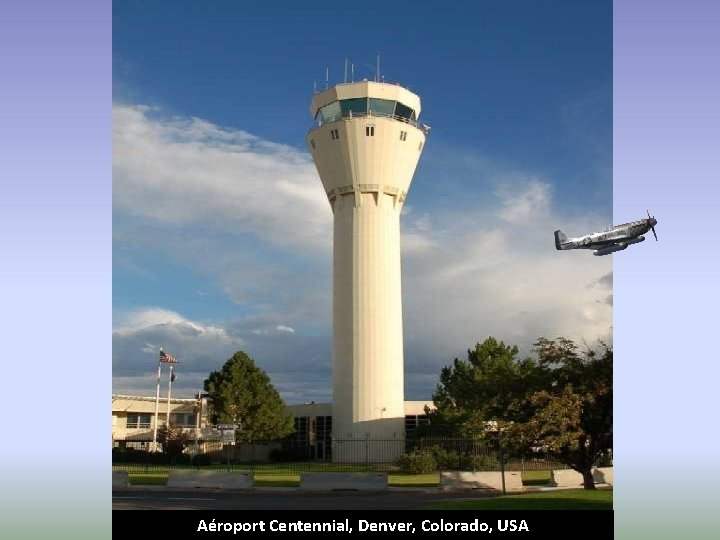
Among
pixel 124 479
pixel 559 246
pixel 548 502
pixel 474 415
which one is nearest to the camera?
pixel 548 502

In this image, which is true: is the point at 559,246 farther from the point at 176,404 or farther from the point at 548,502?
the point at 176,404

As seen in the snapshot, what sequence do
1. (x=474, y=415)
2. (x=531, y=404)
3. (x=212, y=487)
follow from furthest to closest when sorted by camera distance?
(x=474, y=415), (x=212, y=487), (x=531, y=404)

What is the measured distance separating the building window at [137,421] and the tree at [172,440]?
33.1 ft

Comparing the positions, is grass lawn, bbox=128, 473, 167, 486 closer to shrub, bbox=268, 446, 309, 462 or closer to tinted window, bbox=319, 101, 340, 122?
shrub, bbox=268, 446, 309, 462

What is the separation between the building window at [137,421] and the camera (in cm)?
8343

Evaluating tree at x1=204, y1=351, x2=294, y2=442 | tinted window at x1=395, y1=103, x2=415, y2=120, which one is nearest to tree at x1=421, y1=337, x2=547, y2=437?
tree at x1=204, y1=351, x2=294, y2=442

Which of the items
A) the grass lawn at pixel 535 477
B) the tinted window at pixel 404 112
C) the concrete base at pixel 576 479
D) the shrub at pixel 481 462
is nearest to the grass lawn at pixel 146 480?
the shrub at pixel 481 462

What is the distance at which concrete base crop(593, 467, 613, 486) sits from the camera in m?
37.8

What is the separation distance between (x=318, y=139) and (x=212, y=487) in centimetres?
3185

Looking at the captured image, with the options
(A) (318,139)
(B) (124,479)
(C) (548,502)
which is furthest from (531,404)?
(A) (318,139)

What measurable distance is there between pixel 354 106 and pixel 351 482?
33598mm

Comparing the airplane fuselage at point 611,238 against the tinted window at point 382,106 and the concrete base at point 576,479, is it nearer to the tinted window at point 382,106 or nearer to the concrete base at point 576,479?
the concrete base at point 576,479

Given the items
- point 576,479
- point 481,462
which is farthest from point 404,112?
point 576,479

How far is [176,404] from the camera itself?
84.9 metres
